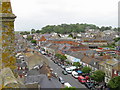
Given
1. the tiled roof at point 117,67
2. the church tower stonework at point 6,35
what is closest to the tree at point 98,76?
the tiled roof at point 117,67

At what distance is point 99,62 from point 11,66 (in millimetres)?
22412

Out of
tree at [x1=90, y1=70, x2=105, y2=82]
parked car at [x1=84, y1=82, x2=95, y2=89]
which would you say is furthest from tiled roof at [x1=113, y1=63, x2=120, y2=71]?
parked car at [x1=84, y1=82, x2=95, y2=89]

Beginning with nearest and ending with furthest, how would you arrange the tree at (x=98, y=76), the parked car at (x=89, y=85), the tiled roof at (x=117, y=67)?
the parked car at (x=89, y=85)
the tiled roof at (x=117, y=67)
the tree at (x=98, y=76)

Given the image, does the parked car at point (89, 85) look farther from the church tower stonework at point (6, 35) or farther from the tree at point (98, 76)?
the church tower stonework at point (6, 35)

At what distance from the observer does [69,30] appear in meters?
121

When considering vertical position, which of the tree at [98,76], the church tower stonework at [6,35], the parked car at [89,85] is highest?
the church tower stonework at [6,35]

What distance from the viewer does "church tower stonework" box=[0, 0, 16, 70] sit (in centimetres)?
708

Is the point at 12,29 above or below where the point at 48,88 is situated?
above

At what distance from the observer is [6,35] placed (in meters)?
7.34

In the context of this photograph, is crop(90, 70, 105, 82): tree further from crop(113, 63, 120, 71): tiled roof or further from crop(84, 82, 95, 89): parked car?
crop(113, 63, 120, 71): tiled roof

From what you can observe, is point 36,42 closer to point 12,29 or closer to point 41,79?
point 41,79

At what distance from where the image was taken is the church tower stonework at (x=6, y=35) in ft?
23.2

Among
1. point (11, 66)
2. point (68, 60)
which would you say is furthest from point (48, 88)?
point (68, 60)

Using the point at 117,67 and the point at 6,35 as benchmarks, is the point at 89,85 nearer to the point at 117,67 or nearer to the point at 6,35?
the point at 117,67
